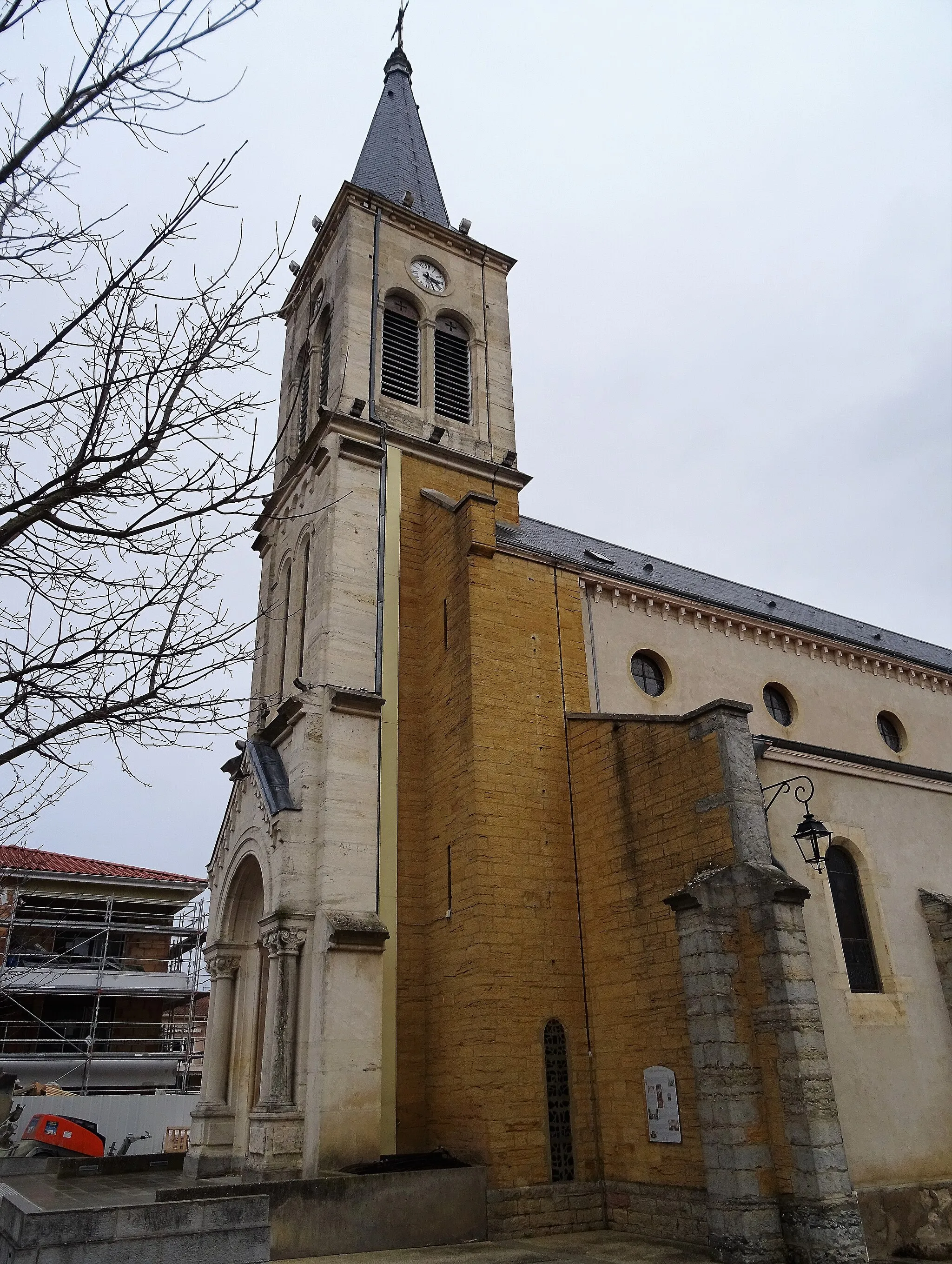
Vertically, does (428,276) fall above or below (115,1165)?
above

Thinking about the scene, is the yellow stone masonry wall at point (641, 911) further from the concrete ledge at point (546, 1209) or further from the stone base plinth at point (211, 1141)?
the stone base plinth at point (211, 1141)

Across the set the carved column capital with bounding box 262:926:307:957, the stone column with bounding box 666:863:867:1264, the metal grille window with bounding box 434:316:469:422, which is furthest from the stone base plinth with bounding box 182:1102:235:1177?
the metal grille window with bounding box 434:316:469:422

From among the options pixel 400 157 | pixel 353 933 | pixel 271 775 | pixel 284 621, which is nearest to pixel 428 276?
pixel 400 157

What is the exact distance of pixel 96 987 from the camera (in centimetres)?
2708

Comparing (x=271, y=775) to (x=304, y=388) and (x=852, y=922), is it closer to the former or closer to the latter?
(x=852, y=922)

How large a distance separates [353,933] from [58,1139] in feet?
32.5

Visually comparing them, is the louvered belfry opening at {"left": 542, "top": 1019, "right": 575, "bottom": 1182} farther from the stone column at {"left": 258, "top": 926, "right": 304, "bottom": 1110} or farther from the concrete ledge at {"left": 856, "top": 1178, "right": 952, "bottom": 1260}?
the concrete ledge at {"left": 856, "top": 1178, "right": 952, "bottom": 1260}

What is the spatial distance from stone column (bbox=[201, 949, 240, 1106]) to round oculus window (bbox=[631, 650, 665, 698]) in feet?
30.7

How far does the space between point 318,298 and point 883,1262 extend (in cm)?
2223

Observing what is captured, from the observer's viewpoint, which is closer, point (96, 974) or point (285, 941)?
point (285, 941)

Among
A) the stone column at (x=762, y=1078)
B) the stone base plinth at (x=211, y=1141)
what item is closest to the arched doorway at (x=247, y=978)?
the stone base plinth at (x=211, y=1141)

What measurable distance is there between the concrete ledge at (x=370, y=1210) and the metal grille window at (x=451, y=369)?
1563 centimetres

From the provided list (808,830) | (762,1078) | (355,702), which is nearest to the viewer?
(762,1078)

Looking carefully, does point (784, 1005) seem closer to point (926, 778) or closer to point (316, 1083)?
point (926, 778)
